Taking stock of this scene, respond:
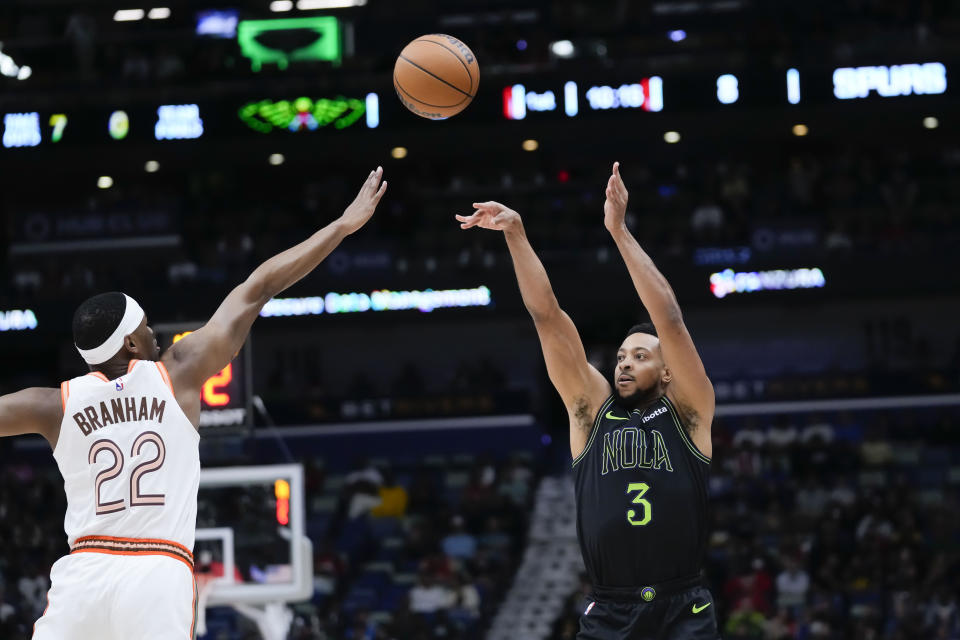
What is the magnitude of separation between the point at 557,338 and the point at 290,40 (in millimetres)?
17043

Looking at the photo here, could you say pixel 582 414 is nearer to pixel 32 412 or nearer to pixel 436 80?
pixel 32 412

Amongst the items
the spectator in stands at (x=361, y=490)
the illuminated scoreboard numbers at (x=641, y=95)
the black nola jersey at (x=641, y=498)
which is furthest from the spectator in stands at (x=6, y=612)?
the black nola jersey at (x=641, y=498)

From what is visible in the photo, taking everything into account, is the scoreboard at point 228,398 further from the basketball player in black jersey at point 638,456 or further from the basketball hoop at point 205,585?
the basketball player in black jersey at point 638,456

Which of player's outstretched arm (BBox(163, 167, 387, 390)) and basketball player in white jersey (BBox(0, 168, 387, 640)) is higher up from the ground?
player's outstretched arm (BBox(163, 167, 387, 390))

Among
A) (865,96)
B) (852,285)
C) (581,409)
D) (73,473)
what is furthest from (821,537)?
(73,473)

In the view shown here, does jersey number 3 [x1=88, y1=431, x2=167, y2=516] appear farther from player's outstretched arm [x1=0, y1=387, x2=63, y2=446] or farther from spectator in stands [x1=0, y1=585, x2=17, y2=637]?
spectator in stands [x1=0, y1=585, x2=17, y2=637]

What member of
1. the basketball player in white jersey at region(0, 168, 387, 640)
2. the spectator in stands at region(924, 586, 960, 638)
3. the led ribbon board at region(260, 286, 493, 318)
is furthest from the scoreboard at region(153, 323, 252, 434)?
the led ribbon board at region(260, 286, 493, 318)

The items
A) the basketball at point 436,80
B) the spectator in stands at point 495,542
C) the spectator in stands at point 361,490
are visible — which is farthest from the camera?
the spectator in stands at point 361,490

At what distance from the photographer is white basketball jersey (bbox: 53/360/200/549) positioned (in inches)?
184

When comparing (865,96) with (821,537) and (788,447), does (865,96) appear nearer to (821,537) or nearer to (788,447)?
(788,447)

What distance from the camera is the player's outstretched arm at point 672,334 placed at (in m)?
5.55

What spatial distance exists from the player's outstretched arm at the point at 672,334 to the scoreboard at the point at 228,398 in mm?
6135

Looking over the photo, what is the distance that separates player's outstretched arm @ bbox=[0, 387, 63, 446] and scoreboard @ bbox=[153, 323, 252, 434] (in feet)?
21.5

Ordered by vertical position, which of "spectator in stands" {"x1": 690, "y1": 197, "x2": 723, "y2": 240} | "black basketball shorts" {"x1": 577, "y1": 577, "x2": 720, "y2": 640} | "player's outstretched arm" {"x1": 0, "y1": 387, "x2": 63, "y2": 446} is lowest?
"black basketball shorts" {"x1": 577, "y1": 577, "x2": 720, "y2": 640}
